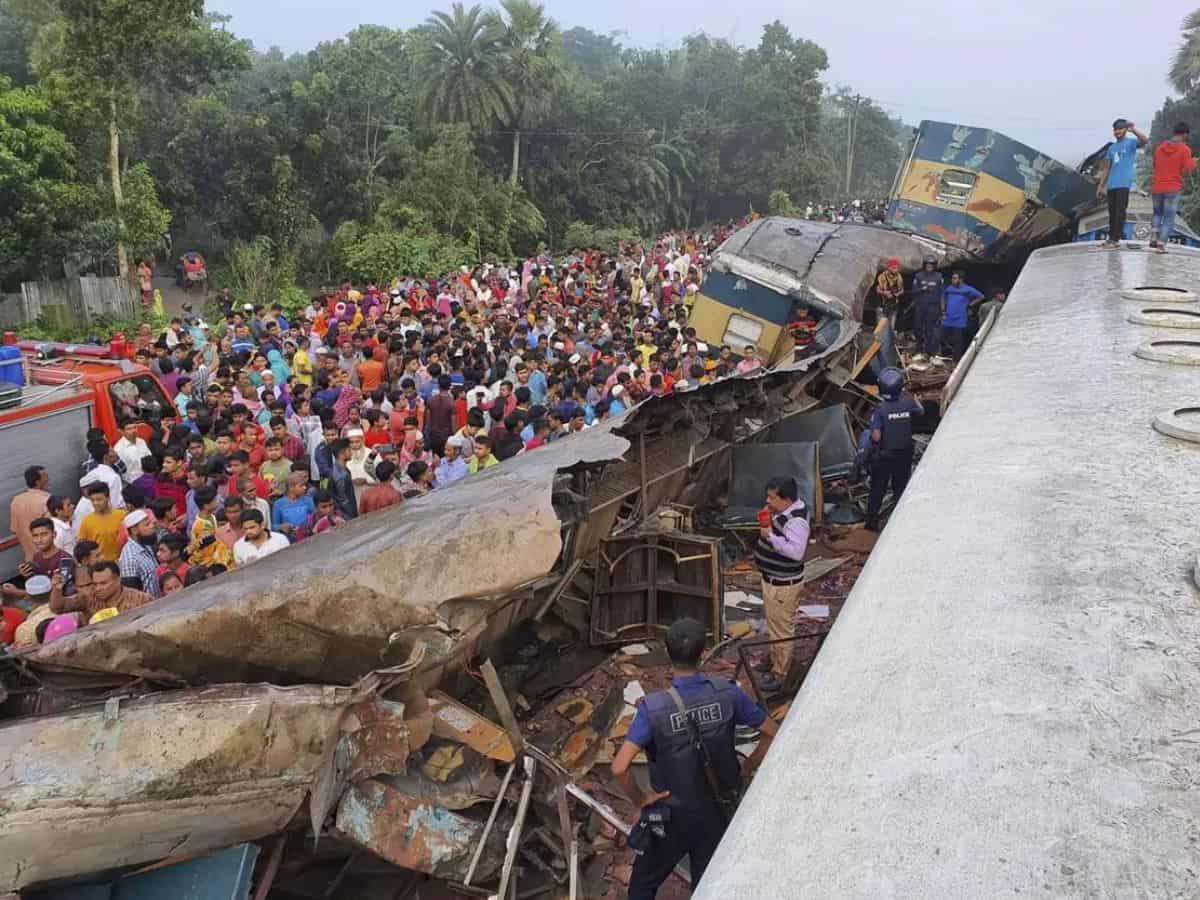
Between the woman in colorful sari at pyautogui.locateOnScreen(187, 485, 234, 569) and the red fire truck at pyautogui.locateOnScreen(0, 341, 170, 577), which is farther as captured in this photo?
the red fire truck at pyautogui.locateOnScreen(0, 341, 170, 577)

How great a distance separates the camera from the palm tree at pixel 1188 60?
37625 millimetres

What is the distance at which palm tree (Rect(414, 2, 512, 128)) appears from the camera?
3170 cm

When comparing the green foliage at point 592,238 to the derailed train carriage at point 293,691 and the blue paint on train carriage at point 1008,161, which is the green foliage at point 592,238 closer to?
the blue paint on train carriage at point 1008,161

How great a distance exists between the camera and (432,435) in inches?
358

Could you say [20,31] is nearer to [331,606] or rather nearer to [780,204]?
[780,204]

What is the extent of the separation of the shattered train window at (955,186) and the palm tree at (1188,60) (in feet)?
98.4

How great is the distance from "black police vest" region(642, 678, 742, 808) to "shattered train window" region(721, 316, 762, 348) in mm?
9929

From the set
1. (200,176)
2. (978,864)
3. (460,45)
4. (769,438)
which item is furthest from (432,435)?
(460,45)

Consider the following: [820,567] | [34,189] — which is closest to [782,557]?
[820,567]

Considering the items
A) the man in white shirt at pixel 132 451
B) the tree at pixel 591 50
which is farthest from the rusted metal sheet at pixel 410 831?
the tree at pixel 591 50

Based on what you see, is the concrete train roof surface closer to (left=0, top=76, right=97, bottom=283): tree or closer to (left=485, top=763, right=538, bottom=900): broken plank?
(left=485, top=763, right=538, bottom=900): broken plank

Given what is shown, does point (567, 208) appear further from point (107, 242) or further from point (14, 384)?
point (14, 384)

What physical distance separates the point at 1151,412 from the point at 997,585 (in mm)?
2623

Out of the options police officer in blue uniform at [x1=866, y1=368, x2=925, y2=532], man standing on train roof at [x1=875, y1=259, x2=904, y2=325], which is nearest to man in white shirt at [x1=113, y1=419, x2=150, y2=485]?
police officer in blue uniform at [x1=866, y1=368, x2=925, y2=532]
